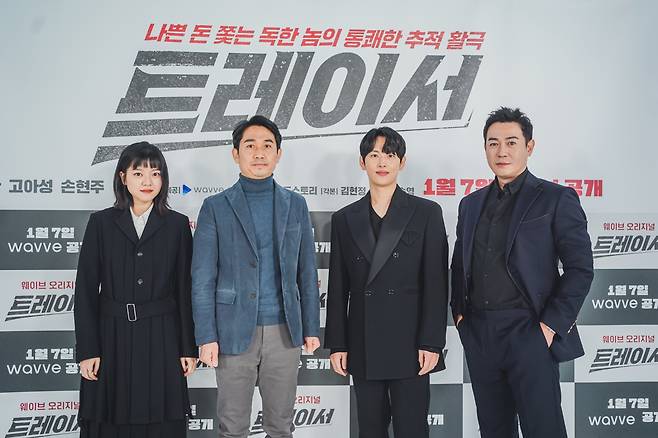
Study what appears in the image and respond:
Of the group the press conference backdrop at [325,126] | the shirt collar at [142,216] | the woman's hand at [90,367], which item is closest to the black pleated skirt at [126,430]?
the woman's hand at [90,367]

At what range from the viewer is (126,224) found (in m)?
2.39

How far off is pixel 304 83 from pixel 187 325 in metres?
1.45

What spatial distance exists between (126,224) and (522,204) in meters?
1.64

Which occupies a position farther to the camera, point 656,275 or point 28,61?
point 656,275

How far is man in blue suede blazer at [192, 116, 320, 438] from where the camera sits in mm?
2340

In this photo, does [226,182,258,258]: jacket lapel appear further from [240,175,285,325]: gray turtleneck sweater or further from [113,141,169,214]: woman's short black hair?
[113,141,169,214]: woman's short black hair

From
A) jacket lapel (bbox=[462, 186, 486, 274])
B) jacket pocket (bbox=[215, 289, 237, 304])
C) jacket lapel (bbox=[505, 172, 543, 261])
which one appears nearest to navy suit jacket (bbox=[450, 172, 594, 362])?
jacket lapel (bbox=[505, 172, 543, 261])

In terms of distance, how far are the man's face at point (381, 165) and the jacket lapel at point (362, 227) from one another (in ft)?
0.40

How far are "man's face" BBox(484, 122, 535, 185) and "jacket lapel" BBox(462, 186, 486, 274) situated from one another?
0.42 feet

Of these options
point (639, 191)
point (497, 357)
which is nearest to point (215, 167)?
point (497, 357)

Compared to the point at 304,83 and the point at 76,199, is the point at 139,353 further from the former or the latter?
the point at 304,83

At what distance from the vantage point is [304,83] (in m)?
3.09

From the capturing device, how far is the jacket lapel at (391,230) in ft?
7.75

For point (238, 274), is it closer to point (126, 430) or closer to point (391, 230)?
point (391, 230)
